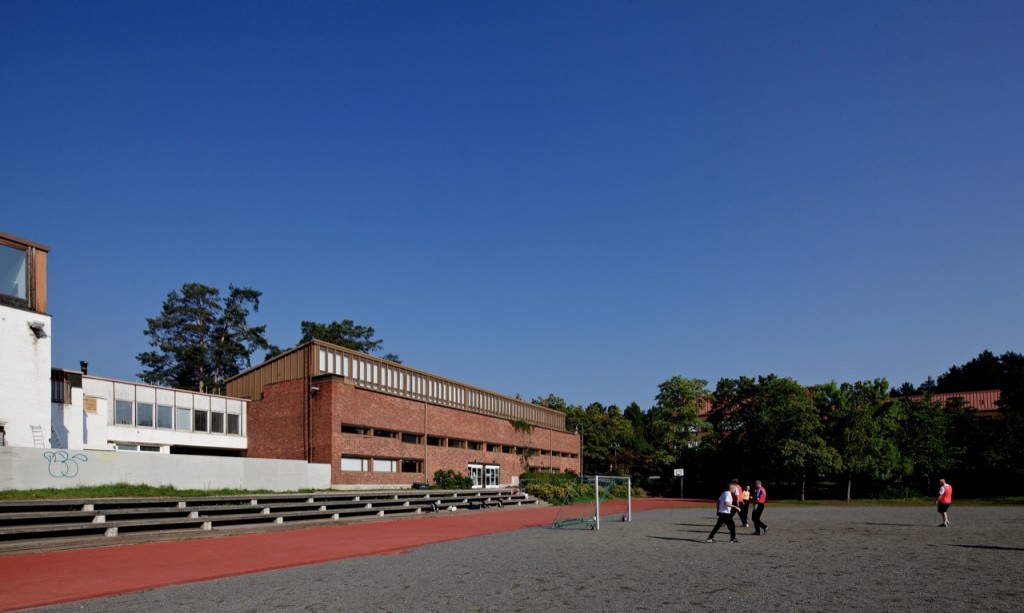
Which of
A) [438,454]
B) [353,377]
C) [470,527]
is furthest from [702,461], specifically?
[470,527]

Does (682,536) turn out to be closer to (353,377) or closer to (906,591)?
(906,591)

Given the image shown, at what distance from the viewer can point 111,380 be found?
127ft

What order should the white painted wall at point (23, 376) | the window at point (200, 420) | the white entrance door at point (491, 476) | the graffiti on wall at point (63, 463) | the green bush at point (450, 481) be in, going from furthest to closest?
1. the white entrance door at point (491, 476)
2. the green bush at point (450, 481)
3. the window at point (200, 420)
4. the white painted wall at point (23, 376)
5. the graffiti on wall at point (63, 463)

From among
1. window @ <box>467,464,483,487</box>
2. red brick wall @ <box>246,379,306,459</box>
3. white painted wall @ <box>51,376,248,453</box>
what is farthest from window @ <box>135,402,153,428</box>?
window @ <box>467,464,483,487</box>

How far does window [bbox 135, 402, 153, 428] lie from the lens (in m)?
40.0

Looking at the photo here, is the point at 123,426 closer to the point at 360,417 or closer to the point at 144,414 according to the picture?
the point at 144,414

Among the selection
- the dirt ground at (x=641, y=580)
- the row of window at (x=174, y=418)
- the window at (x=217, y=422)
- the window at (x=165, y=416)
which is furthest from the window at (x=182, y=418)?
the dirt ground at (x=641, y=580)

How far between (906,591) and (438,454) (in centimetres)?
4150

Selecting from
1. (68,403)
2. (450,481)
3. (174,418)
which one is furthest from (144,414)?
(450,481)

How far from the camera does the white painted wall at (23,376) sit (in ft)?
83.1

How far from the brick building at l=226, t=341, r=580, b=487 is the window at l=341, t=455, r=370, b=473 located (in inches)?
2.3

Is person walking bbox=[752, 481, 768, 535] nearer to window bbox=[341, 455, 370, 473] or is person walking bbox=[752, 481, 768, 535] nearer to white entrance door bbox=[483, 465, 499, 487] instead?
window bbox=[341, 455, 370, 473]

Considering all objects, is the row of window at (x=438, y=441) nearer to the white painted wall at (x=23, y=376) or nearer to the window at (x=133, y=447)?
the window at (x=133, y=447)

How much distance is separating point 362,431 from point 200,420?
9.46m
